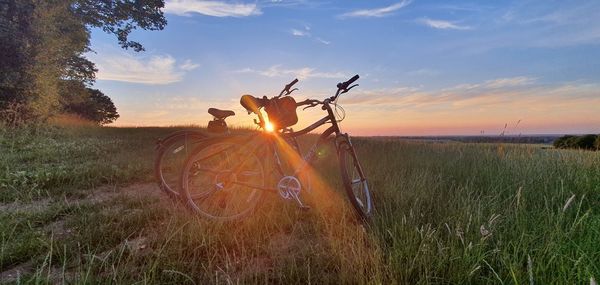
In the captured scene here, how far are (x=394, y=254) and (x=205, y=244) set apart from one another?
1.61 metres

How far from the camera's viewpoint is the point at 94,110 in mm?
32812

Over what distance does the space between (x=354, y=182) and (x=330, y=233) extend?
3.35ft

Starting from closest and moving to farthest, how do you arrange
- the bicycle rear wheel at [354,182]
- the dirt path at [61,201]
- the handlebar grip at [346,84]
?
the dirt path at [61,201] → the bicycle rear wheel at [354,182] → the handlebar grip at [346,84]

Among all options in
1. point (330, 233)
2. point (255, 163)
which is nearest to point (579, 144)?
point (255, 163)

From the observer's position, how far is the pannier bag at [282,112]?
438cm

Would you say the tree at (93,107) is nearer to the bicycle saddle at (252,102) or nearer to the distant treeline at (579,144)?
the bicycle saddle at (252,102)

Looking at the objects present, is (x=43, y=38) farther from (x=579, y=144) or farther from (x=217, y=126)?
(x=579, y=144)

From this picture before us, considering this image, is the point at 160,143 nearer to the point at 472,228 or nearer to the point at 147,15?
the point at 472,228

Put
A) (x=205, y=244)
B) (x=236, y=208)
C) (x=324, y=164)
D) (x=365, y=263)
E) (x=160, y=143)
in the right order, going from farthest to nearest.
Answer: (x=324, y=164) < (x=160, y=143) < (x=236, y=208) < (x=205, y=244) < (x=365, y=263)

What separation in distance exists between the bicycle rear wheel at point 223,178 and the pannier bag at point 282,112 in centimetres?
51

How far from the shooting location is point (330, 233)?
10.9 ft

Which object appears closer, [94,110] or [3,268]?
[3,268]

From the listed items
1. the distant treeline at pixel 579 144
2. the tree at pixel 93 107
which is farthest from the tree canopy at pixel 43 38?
the distant treeline at pixel 579 144

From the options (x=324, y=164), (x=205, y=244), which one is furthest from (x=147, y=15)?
(x=205, y=244)
